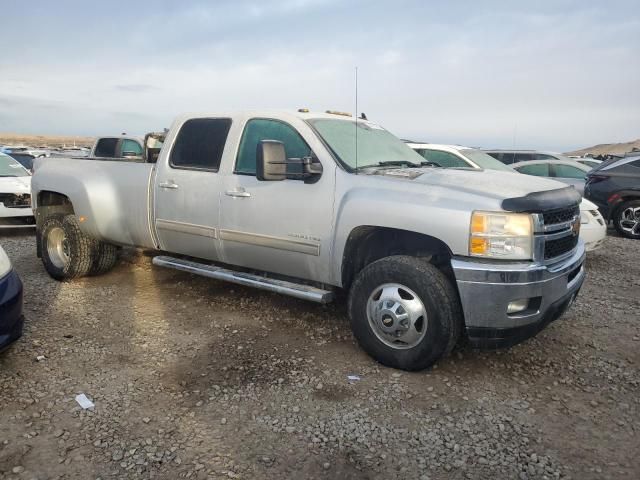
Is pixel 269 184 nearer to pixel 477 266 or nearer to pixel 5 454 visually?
pixel 477 266

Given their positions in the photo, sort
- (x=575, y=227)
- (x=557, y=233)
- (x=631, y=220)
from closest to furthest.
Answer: (x=557, y=233) < (x=575, y=227) < (x=631, y=220)

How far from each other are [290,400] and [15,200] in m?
7.38

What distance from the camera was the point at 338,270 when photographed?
153 inches

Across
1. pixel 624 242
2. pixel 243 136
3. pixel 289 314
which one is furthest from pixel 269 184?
pixel 624 242

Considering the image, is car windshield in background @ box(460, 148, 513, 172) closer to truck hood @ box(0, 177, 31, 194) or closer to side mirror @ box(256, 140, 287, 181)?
side mirror @ box(256, 140, 287, 181)

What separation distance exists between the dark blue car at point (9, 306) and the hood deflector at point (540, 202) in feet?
10.6

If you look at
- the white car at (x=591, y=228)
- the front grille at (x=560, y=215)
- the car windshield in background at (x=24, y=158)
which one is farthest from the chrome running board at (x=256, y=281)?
the car windshield in background at (x=24, y=158)

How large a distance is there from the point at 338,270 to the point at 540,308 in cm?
142

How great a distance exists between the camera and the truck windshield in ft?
13.4

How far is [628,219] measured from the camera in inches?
359

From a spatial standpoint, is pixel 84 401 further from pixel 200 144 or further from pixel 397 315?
pixel 200 144

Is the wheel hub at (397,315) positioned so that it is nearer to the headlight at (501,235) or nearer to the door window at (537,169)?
the headlight at (501,235)

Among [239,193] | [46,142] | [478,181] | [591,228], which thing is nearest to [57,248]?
[239,193]

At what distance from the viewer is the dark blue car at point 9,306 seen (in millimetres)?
3285
